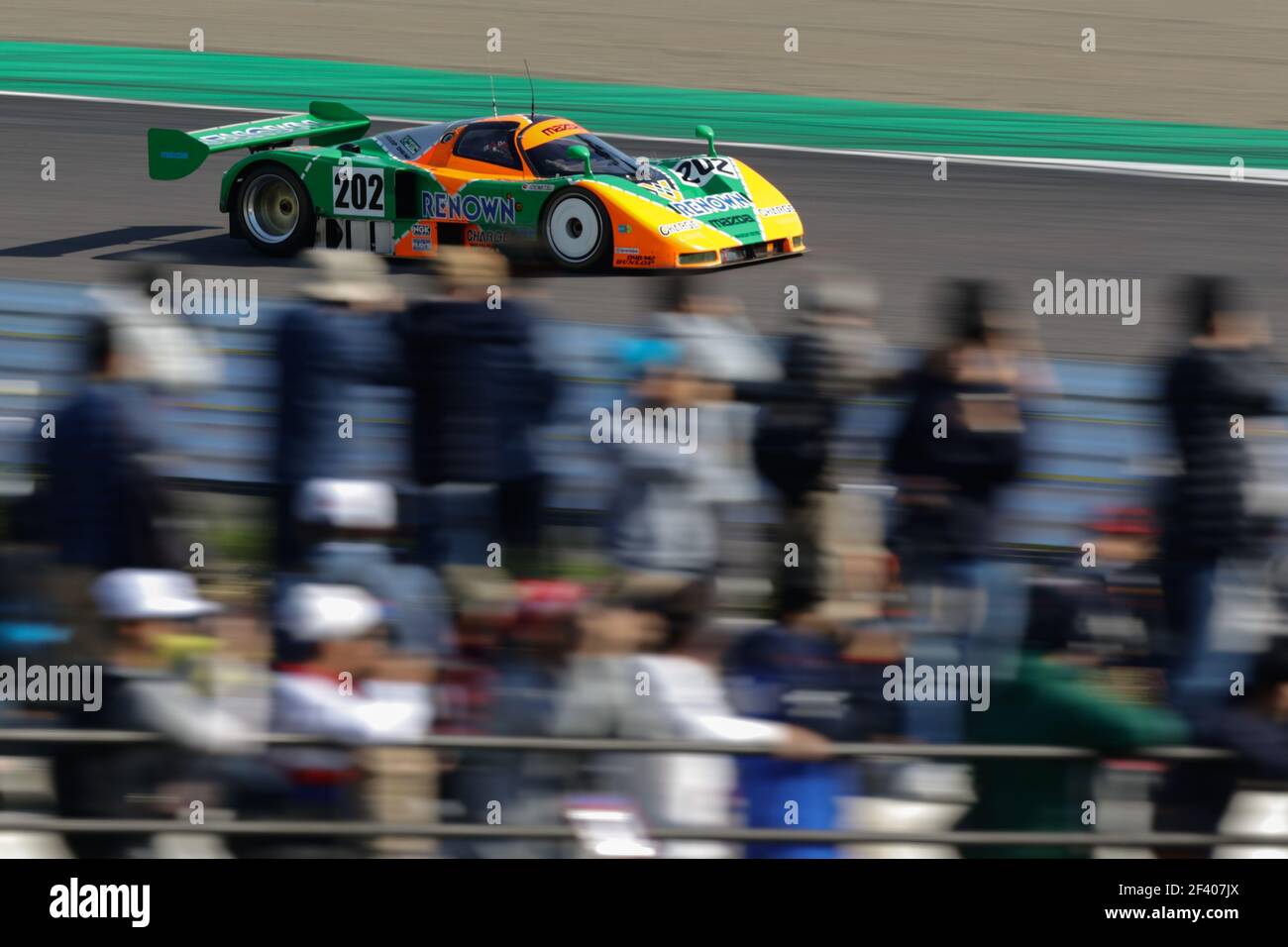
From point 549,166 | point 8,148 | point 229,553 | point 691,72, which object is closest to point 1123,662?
point 229,553

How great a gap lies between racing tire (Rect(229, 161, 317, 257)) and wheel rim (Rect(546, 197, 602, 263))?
187cm

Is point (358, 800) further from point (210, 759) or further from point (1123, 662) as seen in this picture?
point (1123, 662)

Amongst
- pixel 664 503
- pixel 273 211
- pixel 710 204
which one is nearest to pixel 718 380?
pixel 664 503

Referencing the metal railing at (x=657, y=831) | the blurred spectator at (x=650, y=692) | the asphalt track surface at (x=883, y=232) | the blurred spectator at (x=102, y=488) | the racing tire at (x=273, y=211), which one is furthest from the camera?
the racing tire at (x=273, y=211)

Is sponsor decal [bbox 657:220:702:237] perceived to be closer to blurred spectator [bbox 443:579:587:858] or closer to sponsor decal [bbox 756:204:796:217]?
sponsor decal [bbox 756:204:796:217]

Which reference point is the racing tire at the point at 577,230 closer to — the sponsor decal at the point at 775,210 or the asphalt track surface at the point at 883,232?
the asphalt track surface at the point at 883,232

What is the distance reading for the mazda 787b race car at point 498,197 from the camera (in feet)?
39.6

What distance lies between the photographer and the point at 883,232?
1373 cm

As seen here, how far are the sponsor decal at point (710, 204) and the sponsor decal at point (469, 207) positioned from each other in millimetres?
1156

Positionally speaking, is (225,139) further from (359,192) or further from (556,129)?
(556,129)

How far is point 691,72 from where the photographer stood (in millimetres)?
22125

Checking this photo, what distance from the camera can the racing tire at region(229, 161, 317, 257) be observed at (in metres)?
12.9

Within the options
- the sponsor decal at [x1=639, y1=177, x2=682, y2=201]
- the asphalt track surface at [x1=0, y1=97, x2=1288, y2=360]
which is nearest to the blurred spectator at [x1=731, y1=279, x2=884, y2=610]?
the asphalt track surface at [x1=0, y1=97, x2=1288, y2=360]

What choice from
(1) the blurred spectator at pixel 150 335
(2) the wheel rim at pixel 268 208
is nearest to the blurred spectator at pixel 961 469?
(1) the blurred spectator at pixel 150 335
